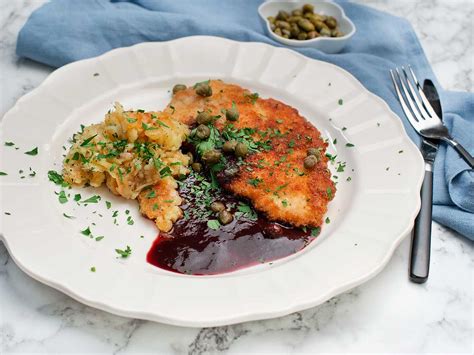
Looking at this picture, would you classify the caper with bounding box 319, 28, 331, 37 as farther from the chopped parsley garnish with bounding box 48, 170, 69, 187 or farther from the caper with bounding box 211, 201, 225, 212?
the chopped parsley garnish with bounding box 48, 170, 69, 187

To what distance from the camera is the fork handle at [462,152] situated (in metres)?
4.65

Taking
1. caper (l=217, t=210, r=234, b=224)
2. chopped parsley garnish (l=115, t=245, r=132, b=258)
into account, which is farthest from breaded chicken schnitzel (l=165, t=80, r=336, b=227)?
chopped parsley garnish (l=115, t=245, r=132, b=258)

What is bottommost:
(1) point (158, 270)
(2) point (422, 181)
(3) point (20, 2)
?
(3) point (20, 2)

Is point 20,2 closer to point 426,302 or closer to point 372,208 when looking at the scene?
point 372,208

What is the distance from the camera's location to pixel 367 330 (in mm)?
3627

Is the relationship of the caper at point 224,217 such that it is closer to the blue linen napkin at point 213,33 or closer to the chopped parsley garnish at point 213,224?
the chopped parsley garnish at point 213,224

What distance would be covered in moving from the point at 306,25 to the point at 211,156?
219cm

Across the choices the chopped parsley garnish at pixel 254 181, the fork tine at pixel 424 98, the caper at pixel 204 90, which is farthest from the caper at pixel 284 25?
the chopped parsley garnish at pixel 254 181

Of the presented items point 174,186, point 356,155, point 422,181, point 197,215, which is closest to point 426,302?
point 422,181

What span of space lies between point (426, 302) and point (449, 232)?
2.50 feet

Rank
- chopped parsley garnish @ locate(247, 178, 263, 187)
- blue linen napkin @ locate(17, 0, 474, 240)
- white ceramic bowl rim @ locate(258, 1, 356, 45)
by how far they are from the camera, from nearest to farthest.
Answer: chopped parsley garnish @ locate(247, 178, 263, 187)
blue linen napkin @ locate(17, 0, 474, 240)
white ceramic bowl rim @ locate(258, 1, 356, 45)

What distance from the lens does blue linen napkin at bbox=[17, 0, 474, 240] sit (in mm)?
5379

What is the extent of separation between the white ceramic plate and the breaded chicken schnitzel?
8.7 inches

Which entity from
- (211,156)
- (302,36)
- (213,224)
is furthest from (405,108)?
(213,224)
